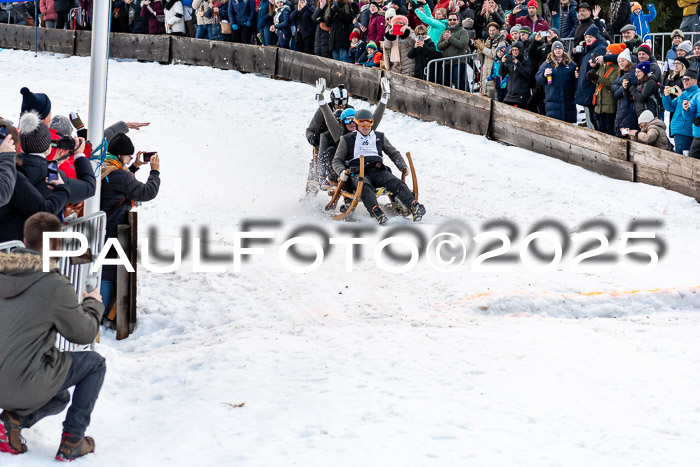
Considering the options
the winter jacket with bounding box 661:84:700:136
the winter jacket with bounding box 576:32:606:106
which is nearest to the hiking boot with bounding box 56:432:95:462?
the winter jacket with bounding box 661:84:700:136

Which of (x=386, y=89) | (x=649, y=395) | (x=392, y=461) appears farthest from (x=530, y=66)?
(x=392, y=461)

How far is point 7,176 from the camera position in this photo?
4.86 m


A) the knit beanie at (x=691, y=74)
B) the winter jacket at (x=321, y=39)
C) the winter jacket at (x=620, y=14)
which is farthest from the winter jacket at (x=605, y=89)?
the winter jacket at (x=321, y=39)

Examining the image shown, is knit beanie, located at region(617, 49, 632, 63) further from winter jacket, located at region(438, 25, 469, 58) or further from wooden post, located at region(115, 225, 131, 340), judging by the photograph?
wooden post, located at region(115, 225, 131, 340)

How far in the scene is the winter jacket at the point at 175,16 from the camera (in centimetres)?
2052

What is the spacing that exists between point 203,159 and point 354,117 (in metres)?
3.85

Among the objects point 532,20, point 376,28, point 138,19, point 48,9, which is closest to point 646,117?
point 532,20

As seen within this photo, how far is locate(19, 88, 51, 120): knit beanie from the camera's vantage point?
6.55 meters

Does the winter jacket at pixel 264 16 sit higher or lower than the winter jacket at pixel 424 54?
higher

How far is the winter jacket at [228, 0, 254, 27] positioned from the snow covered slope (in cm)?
800

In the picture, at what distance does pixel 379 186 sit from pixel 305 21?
8.05 metres

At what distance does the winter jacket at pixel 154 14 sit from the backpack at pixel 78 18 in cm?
183

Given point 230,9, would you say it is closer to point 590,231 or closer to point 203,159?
point 203,159

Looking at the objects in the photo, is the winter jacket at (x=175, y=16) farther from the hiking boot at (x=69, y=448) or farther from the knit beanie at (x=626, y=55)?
the hiking boot at (x=69, y=448)
